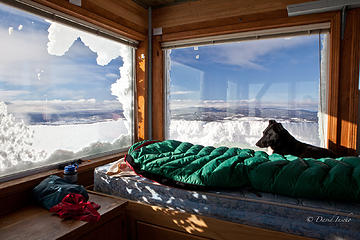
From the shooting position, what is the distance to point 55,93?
86.6 inches

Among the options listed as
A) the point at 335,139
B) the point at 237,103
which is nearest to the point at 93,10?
the point at 237,103

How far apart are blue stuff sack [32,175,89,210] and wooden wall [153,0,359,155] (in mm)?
1897

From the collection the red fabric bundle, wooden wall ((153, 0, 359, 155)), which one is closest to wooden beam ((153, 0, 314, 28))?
wooden wall ((153, 0, 359, 155))

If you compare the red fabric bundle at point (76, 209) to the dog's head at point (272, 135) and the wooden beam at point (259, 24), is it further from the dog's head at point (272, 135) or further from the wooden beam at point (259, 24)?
the wooden beam at point (259, 24)

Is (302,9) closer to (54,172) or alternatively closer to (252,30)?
(252,30)

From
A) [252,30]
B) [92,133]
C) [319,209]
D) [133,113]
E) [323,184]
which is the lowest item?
[319,209]

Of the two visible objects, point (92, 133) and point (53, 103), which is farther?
point (92, 133)

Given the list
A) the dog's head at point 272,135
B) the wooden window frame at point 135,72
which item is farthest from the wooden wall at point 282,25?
the dog's head at point 272,135

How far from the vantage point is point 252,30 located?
2725mm

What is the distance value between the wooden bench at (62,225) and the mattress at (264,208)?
202mm

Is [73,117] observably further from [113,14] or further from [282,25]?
[282,25]

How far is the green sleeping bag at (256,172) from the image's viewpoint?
136 centimetres

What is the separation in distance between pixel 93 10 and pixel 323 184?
8.01 ft

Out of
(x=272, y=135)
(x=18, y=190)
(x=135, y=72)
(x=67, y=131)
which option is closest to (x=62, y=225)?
(x=18, y=190)
